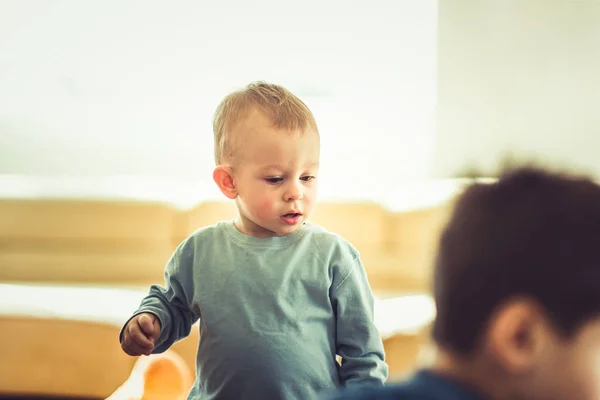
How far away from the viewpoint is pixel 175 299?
102 centimetres

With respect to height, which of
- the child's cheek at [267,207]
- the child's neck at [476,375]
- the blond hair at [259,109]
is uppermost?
the blond hair at [259,109]

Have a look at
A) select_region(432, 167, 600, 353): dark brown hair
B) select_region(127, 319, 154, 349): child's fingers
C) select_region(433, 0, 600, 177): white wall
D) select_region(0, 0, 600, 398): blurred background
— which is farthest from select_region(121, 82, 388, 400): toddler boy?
select_region(433, 0, 600, 177): white wall

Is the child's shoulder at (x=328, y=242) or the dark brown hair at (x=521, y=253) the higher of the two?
the dark brown hair at (x=521, y=253)

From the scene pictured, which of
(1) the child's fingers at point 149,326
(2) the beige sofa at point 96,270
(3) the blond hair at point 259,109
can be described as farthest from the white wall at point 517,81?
(1) the child's fingers at point 149,326

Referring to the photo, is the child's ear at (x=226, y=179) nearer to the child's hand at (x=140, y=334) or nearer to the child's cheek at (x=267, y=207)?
the child's cheek at (x=267, y=207)

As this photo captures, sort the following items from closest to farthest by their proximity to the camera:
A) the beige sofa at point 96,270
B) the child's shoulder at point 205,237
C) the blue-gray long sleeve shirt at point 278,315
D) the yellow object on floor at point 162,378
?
the blue-gray long sleeve shirt at point 278,315 < the child's shoulder at point 205,237 < the yellow object on floor at point 162,378 < the beige sofa at point 96,270

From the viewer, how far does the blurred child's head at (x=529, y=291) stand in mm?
529

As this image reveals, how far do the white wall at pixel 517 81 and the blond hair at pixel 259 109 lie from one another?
126 cm

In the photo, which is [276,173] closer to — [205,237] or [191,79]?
[205,237]

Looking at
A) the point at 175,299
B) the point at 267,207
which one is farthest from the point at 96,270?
the point at 267,207

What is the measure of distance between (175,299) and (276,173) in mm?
270

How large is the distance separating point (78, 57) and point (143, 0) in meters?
0.31

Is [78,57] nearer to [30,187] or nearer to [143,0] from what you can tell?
[143,0]

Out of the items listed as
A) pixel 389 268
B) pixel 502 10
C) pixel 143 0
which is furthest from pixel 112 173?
pixel 502 10
